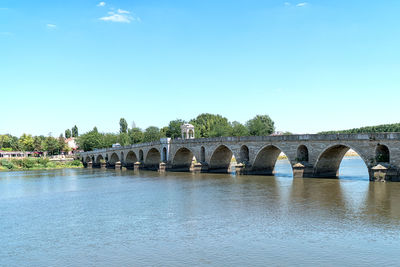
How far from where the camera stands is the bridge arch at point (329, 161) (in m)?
35.2

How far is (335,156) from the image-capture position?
3656 centimetres

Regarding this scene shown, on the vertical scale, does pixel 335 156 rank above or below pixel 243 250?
above

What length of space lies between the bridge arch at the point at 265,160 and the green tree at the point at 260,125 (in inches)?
1465

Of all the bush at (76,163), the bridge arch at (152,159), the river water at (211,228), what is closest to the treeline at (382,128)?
the bridge arch at (152,159)

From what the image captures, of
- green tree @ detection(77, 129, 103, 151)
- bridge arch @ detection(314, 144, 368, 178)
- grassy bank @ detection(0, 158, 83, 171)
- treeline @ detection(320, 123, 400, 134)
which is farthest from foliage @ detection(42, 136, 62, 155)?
bridge arch @ detection(314, 144, 368, 178)

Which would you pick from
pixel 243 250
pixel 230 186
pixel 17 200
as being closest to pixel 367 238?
pixel 243 250

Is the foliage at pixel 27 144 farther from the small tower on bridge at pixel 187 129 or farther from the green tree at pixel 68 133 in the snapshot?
the small tower on bridge at pixel 187 129

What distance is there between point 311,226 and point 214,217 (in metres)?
5.32

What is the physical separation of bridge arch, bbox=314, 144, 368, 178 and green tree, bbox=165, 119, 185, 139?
6336 cm

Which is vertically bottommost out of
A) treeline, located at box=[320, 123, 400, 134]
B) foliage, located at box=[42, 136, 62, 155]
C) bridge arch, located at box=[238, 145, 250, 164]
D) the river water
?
the river water

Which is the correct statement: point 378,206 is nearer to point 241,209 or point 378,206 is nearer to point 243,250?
point 241,209

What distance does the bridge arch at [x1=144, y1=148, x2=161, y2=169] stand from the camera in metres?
64.3

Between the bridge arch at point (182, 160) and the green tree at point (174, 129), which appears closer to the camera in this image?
the bridge arch at point (182, 160)

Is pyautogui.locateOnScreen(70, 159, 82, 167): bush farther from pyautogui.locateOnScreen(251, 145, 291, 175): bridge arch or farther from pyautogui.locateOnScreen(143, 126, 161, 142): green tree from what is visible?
pyautogui.locateOnScreen(251, 145, 291, 175): bridge arch
